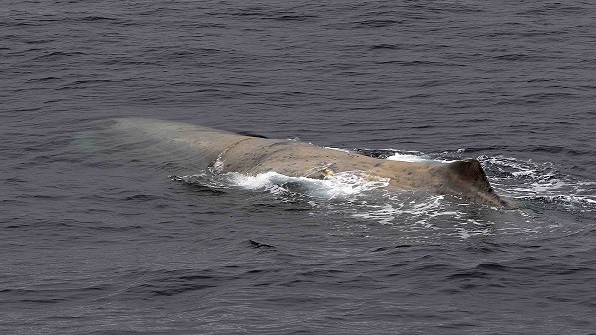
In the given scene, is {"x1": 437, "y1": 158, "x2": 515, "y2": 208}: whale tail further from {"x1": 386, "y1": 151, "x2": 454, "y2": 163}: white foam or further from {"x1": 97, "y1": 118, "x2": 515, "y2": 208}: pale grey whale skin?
{"x1": 386, "y1": 151, "x2": 454, "y2": 163}: white foam

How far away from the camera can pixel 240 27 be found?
1775 inches

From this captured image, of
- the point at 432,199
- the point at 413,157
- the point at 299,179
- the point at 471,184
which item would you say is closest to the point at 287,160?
the point at 299,179

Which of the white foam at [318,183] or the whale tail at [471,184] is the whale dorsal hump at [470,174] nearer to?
the whale tail at [471,184]

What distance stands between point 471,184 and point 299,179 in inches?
152

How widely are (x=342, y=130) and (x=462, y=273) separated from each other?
1231cm

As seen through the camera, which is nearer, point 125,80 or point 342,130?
point 342,130

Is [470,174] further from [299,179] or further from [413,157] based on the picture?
[413,157]

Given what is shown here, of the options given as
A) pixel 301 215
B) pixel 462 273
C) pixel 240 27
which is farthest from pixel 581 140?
pixel 240 27

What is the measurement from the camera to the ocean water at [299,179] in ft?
63.3

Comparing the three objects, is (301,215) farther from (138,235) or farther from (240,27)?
(240,27)

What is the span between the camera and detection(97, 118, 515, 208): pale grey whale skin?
2450 centimetres

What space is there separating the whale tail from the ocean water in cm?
36

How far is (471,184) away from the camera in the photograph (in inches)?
964

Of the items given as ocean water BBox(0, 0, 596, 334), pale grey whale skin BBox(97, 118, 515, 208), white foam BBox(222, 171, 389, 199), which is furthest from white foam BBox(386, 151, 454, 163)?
white foam BBox(222, 171, 389, 199)
